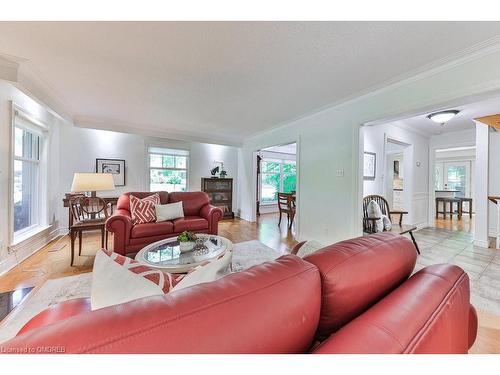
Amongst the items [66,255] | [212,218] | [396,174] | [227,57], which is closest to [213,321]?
[227,57]

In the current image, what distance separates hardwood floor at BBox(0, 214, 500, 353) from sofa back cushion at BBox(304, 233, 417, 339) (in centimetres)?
138

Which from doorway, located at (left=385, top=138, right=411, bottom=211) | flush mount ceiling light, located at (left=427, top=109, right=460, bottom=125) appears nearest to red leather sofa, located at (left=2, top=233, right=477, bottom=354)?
flush mount ceiling light, located at (left=427, top=109, right=460, bottom=125)

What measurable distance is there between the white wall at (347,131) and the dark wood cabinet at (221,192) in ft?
6.41

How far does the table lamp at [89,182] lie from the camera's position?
301 centimetres

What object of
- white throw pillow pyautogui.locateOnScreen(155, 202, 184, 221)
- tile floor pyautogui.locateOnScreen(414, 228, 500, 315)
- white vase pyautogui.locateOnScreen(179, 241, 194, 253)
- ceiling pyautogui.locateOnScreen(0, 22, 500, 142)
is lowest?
tile floor pyautogui.locateOnScreen(414, 228, 500, 315)

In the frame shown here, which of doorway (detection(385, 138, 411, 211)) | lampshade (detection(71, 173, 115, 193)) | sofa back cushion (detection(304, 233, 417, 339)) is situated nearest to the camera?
sofa back cushion (detection(304, 233, 417, 339))

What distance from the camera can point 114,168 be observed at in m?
4.66

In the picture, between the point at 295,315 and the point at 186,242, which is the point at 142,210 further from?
the point at 295,315

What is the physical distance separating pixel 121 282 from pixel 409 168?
5.64 meters

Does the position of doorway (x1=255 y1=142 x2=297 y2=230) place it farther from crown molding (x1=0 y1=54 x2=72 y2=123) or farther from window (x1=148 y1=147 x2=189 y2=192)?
crown molding (x1=0 y1=54 x2=72 y2=123)

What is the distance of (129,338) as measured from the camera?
1.28 feet

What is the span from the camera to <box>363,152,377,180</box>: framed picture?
3.77 m

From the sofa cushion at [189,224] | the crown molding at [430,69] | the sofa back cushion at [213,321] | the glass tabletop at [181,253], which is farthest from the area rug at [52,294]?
the crown molding at [430,69]

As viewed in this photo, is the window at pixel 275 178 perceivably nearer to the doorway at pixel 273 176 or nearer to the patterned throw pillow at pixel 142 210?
the doorway at pixel 273 176
